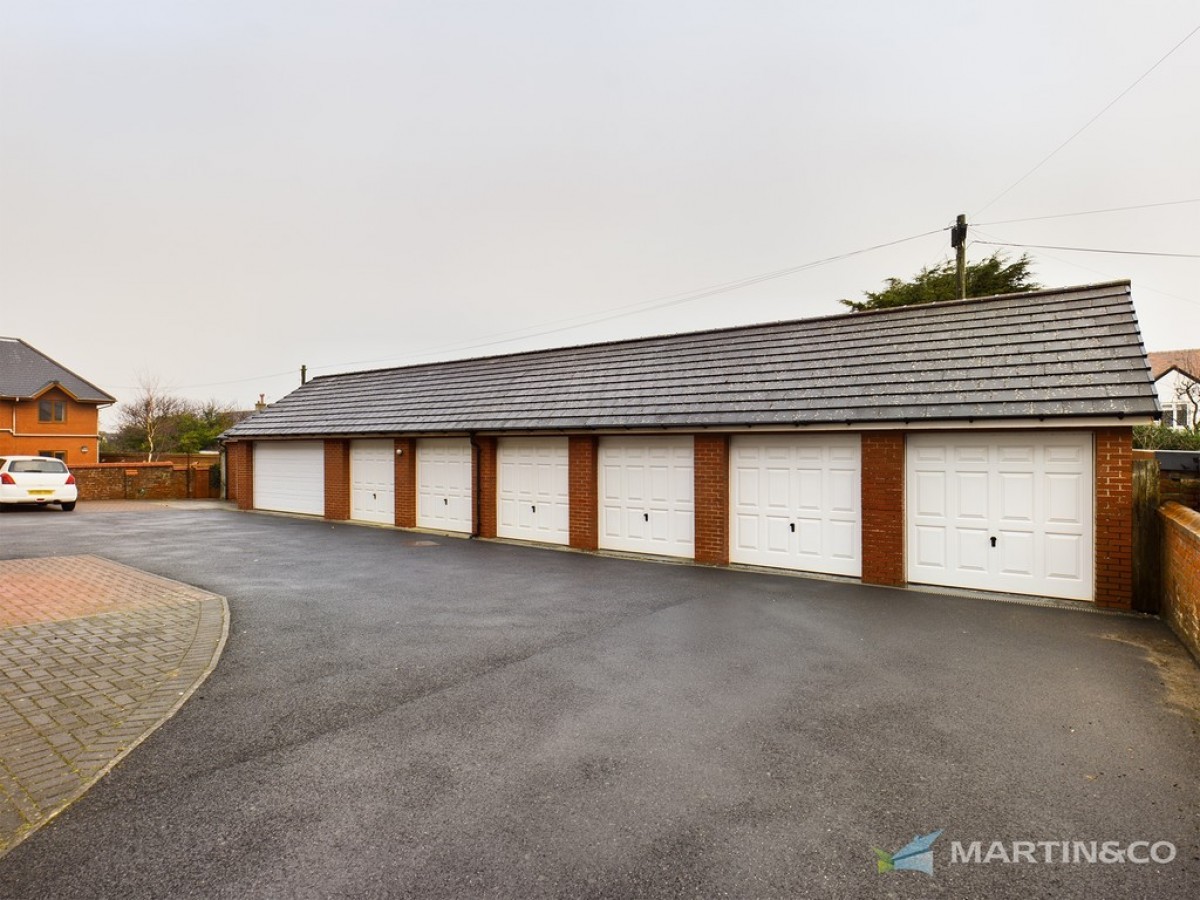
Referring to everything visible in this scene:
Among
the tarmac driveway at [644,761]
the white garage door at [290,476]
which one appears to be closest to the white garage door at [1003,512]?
the tarmac driveway at [644,761]

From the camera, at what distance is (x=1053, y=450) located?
8086 millimetres

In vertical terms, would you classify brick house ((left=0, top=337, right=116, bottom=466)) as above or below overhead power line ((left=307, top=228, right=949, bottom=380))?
below

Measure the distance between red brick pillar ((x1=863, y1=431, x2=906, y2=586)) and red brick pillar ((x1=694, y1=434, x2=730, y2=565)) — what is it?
236 cm

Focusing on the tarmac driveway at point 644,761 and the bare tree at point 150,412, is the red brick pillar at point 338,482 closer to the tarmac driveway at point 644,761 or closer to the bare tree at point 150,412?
the tarmac driveway at point 644,761

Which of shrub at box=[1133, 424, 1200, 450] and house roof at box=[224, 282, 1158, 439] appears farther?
shrub at box=[1133, 424, 1200, 450]

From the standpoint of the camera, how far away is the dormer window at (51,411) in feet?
109

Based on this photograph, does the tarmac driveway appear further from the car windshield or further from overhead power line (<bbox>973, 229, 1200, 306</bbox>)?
overhead power line (<bbox>973, 229, 1200, 306</bbox>)

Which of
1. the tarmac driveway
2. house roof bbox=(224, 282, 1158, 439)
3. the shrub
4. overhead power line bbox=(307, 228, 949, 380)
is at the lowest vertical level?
the tarmac driveway

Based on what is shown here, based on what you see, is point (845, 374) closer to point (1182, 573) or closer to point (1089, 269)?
point (1182, 573)

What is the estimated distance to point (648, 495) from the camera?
38.5 ft

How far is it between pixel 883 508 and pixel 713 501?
284 cm

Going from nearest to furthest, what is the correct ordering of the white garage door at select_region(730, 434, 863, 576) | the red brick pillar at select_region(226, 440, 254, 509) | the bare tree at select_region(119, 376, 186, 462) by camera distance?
the white garage door at select_region(730, 434, 863, 576)
the red brick pillar at select_region(226, 440, 254, 509)
the bare tree at select_region(119, 376, 186, 462)

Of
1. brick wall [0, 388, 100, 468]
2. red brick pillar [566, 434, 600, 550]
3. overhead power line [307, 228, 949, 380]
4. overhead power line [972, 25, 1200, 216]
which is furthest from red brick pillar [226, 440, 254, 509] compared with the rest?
overhead power line [972, 25, 1200, 216]

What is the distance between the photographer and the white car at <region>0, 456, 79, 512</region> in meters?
17.5
